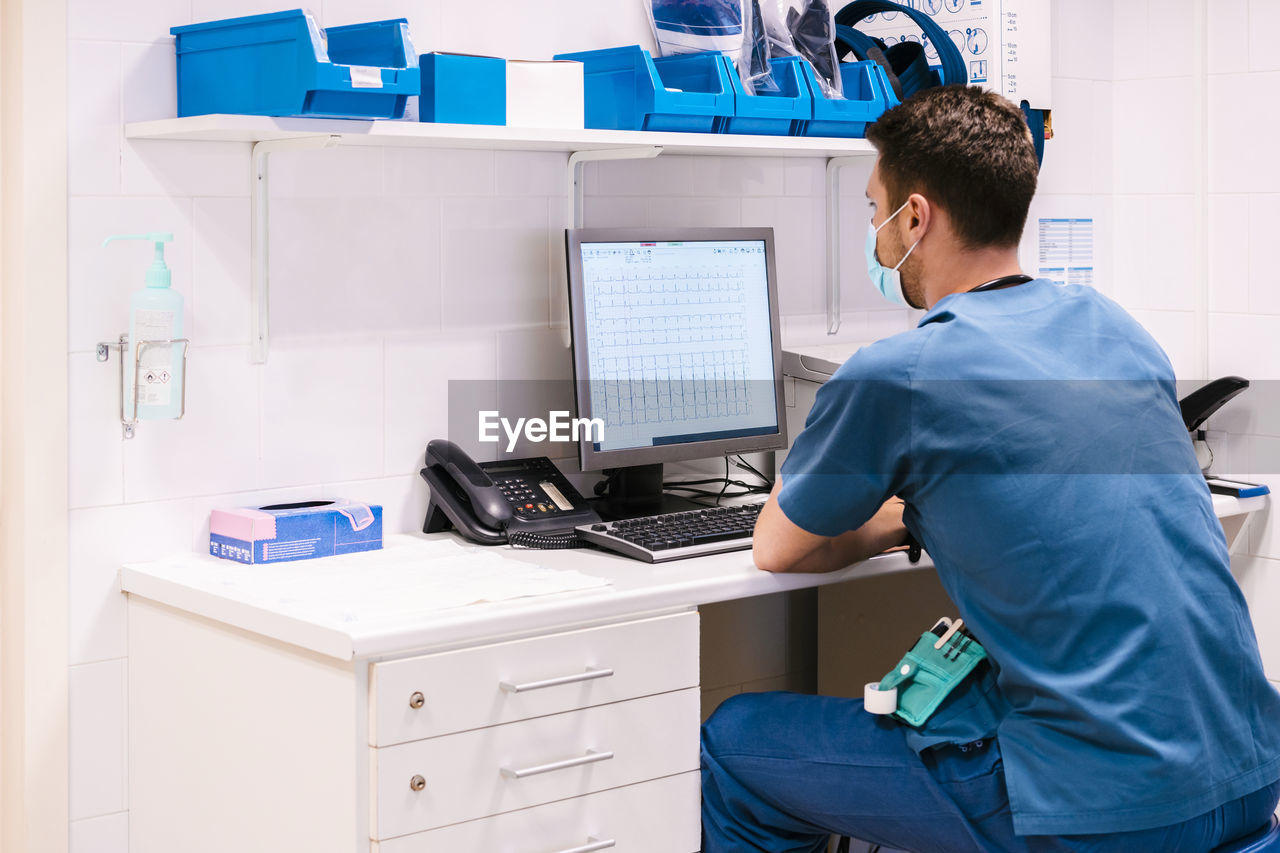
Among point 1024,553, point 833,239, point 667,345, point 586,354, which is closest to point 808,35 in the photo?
point 833,239

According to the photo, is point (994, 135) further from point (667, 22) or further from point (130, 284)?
point (130, 284)

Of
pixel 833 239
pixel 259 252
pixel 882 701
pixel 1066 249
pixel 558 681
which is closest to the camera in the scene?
pixel 558 681

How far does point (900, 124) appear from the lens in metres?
1.97

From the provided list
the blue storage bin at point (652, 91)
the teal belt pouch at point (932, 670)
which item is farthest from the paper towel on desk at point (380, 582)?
the blue storage bin at point (652, 91)

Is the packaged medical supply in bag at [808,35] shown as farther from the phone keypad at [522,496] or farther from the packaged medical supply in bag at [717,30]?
the phone keypad at [522,496]

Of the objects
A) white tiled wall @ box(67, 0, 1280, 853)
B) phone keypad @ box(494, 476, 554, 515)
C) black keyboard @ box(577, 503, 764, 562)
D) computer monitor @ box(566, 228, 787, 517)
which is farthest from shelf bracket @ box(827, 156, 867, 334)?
phone keypad @ box(494, 476, 554, 515)

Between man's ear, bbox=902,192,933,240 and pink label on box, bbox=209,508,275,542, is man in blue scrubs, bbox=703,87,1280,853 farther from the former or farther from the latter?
pink label on box, bbox=209,508,275,542

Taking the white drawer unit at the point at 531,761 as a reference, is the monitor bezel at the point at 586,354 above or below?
above

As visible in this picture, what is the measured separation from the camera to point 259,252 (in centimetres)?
212

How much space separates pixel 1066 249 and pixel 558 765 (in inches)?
75.0

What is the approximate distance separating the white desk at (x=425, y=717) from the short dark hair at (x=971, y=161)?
1.71 feet

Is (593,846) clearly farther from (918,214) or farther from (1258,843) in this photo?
(918,214)

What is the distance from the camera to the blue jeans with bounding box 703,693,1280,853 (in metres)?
1.74

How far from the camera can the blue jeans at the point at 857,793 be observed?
→ 1742mm
